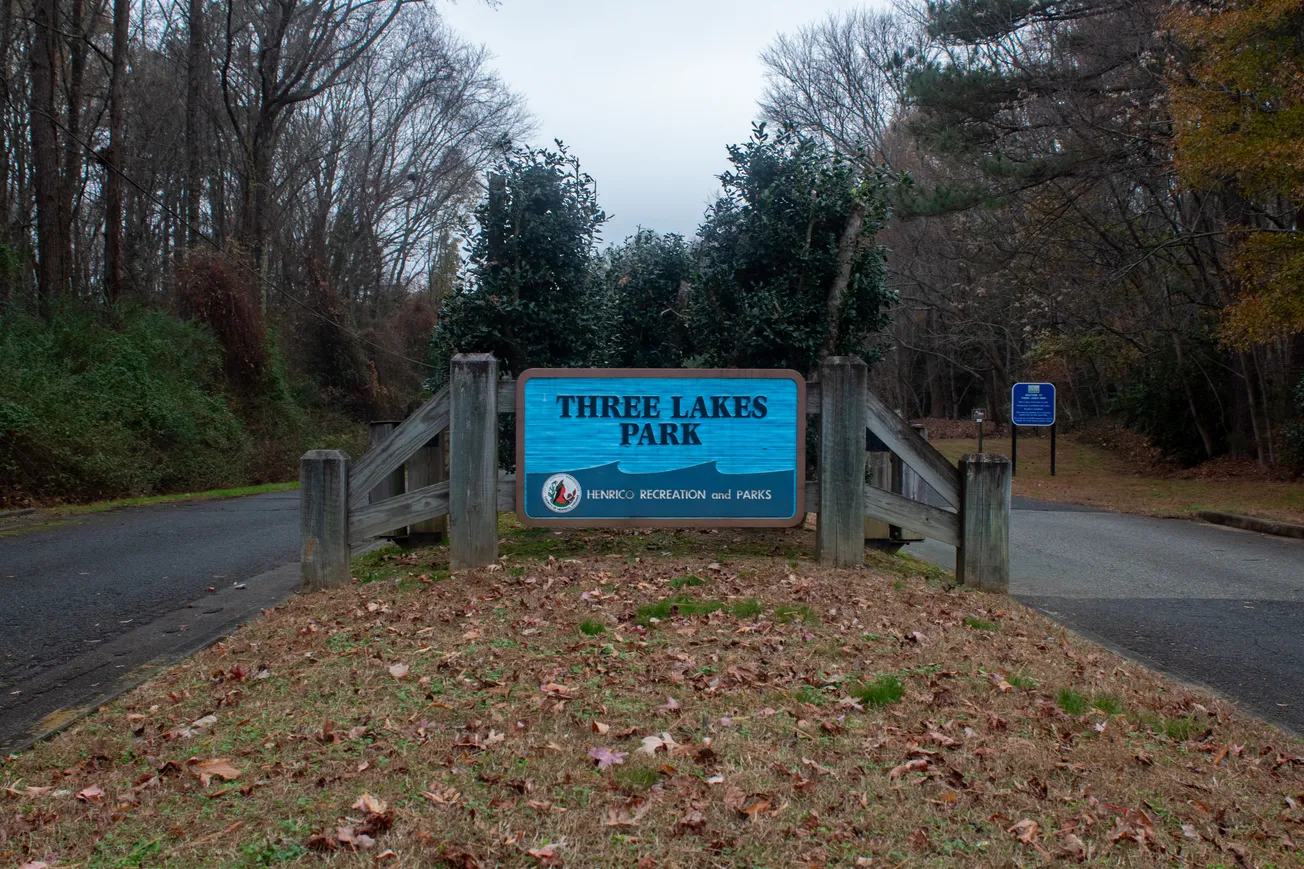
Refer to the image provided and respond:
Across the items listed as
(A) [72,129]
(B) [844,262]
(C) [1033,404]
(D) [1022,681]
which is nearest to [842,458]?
(B) [844,262]

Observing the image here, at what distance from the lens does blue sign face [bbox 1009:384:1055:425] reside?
80.3 feet

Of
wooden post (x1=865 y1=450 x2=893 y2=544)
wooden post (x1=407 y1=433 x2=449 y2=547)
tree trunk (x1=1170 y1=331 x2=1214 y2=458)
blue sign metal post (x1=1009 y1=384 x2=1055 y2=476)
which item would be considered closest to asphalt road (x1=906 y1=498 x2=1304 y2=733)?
wooden post (x1=865 y1=450 x2=893 y2=544)

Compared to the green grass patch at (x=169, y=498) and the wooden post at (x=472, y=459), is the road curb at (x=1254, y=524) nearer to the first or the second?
the wooden post at (x=472, y=459)

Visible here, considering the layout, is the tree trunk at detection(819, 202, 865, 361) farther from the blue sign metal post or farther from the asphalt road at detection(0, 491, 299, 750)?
the blue sign metal post

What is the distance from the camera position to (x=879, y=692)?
468cm

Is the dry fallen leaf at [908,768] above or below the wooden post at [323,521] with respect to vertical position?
below

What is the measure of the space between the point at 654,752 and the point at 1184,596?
622 cm

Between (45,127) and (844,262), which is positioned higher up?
(45,127)

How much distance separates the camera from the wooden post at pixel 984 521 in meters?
7.69

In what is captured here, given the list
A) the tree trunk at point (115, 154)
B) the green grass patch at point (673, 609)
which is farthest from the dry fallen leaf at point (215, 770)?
the tree trunk at point (115, 154)

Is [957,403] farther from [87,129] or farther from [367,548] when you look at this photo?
[367,548]

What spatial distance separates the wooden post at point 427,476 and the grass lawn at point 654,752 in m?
2.19

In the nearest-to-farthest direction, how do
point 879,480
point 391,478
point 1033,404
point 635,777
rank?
1. point 635,777
2. point 391,478
3. point 879,480
4. point 1033,404

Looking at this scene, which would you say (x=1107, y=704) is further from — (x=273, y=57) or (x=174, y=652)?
(x=273, y=57)
